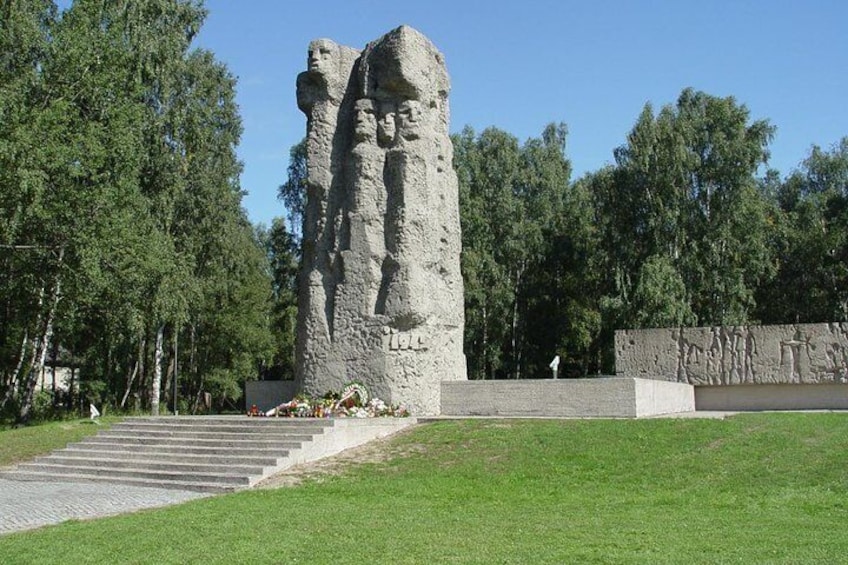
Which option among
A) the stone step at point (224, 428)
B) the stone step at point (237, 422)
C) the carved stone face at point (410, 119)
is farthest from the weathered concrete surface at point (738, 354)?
the stone step at point (224, 428)

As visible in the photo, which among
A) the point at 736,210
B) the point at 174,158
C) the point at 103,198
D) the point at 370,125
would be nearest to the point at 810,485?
the point at 370,125

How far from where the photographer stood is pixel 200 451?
47.5ft

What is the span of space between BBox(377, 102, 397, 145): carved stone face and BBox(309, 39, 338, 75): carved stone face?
5.74 ft

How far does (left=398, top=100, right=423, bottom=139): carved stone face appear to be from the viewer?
17.8 m

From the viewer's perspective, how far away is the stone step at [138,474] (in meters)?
12.9

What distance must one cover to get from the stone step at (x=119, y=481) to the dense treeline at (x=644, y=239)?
67.9ft

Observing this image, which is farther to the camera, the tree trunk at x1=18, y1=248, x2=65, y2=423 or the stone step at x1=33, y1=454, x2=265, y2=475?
the tree trunk at x1=18, y1=248, x2=65, y2=423

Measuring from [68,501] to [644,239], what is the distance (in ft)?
84.2

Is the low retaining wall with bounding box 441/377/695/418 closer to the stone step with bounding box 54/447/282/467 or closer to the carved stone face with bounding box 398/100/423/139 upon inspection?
the stone step with bounding box 54/447/282/467

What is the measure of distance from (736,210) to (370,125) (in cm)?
1807

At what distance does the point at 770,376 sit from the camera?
2164cm

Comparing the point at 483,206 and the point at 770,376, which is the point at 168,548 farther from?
the point at 483,206

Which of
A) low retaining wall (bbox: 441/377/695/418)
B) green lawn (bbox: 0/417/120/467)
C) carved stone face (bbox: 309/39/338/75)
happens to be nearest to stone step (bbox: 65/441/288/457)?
green lawn (bbox: 0/417/120/467)

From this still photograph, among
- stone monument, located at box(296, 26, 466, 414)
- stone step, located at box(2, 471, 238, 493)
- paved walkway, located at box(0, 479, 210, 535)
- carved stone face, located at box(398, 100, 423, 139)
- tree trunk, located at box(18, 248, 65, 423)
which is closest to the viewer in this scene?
paved walkway, located at box(0, 479, 210, 535)
